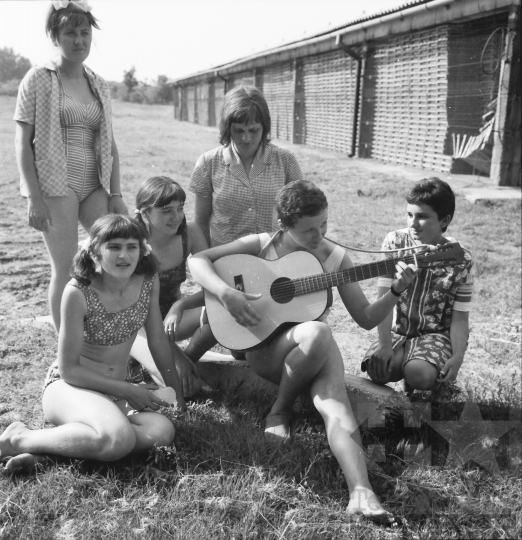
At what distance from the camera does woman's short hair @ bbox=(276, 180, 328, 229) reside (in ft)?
9.41

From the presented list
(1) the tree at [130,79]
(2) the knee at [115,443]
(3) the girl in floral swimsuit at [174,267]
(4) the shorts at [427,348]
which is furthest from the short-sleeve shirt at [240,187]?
(1) the tree at [130,79]

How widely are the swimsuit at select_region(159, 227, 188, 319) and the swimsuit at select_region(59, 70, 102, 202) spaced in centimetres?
64

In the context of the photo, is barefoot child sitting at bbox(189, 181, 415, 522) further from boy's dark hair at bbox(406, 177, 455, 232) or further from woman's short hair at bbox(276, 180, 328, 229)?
boy's dark hair at bbox(406, 177, 455, 232)

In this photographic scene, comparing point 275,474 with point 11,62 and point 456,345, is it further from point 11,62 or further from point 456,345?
point 11,62

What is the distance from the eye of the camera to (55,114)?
11.0ft

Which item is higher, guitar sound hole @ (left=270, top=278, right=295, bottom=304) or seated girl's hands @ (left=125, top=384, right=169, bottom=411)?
guitar sound hole @ (left=270, top=278, right=295, bottom=304)

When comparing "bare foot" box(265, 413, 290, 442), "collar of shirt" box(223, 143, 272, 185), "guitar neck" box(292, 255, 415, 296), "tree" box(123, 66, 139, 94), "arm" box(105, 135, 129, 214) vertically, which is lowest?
"bare foot" box(265, 413, 290, 442)

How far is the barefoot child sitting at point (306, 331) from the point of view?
2504 millimetres

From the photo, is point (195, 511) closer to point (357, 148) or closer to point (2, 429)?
point (2, 429)

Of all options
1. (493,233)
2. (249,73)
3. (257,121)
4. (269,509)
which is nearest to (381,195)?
(493,233)

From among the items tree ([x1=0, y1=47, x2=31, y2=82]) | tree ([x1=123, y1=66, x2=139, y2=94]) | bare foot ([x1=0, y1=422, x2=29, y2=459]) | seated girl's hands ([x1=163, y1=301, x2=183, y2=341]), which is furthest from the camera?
tree ([x1=123, y1=66, x2=139, y2=94])

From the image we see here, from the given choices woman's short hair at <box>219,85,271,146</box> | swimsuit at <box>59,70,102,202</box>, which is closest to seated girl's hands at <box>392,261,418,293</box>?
woman's short hair at <box>219,85,271,146</box>

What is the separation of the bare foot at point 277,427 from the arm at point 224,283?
17.1 inches

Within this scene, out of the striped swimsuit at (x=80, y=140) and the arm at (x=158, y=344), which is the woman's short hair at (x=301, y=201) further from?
the striped swimsuit at (x=80, y=140)
